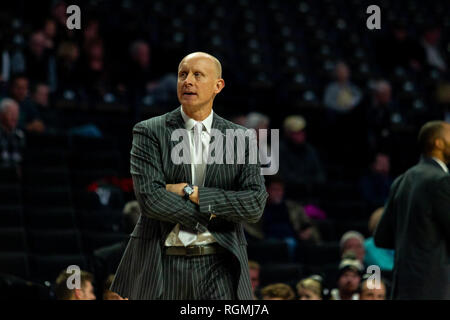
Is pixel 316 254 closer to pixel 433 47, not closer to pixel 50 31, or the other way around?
pixel 50 31

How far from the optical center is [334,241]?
8.83m

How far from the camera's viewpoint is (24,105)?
9242 mm

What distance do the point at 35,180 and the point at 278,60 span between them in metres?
4.69

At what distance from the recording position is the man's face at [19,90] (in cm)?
912

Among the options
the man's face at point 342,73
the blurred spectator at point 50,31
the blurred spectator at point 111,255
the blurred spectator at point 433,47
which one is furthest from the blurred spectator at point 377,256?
the blurred spectator at point 433,47

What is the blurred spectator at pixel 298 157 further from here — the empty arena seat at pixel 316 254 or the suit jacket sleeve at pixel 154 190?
the suit jacket sleeve at pixel 154 190

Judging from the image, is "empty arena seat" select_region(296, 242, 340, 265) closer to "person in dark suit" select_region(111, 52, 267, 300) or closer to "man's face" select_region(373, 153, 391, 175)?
"man's face" select_region(373, 153, 391, 175)

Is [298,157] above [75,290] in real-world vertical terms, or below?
above

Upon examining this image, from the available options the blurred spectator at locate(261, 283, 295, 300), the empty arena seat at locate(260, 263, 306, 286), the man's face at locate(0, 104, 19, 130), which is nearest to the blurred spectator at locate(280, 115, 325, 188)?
the empty arena seat at locate(260, 263, 306, 286)

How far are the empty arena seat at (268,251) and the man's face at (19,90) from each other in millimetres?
3135

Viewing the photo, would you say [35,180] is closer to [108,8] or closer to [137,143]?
[108,8]

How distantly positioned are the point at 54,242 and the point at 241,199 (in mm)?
4384

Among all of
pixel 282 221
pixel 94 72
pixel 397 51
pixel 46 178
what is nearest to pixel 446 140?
pixel 282 221

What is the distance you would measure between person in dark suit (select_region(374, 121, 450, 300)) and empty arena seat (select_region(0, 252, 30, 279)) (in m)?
3.20
